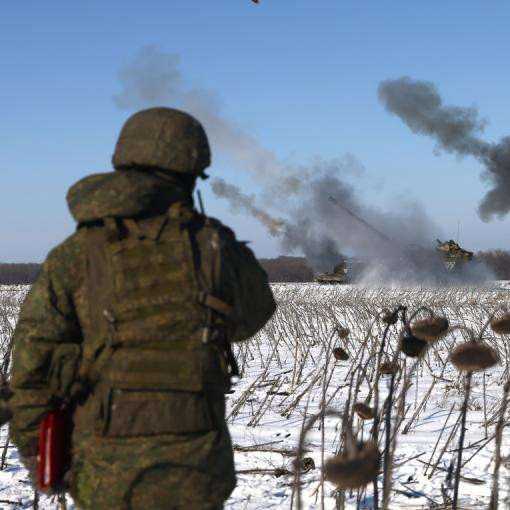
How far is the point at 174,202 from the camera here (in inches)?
93.9

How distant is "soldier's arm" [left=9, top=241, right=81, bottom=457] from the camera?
7.54 feet

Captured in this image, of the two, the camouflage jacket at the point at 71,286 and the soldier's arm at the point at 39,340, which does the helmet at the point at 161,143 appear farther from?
the soldier's arm at the point at 39,340

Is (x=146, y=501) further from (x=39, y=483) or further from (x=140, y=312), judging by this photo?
(x=140, y=312)

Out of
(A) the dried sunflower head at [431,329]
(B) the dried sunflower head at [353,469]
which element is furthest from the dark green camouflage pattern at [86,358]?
(B) the dried sunflower head at [353,469]

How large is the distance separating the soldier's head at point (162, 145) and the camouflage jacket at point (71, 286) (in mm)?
68

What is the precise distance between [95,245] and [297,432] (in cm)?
399

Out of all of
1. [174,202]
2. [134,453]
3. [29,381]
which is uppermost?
[174,202]

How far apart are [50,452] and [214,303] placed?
27.2 inches

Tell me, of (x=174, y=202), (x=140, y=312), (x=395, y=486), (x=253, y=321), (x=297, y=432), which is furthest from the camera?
(x=297, y=432)

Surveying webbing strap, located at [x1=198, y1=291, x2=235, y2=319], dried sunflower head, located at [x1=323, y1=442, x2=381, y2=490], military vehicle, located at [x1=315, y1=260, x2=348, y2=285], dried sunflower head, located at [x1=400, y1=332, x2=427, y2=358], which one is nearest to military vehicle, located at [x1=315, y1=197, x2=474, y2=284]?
military vehicle, located at [x1=315, y1=260, x2=348, y2=285]

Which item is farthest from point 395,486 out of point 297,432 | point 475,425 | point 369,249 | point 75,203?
point 369,249

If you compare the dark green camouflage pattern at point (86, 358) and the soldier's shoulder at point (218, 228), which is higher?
the soldier's shoulder at point (218, 228)

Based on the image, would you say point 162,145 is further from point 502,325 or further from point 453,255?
point 453,255

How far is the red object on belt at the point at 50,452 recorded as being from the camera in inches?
90.3
